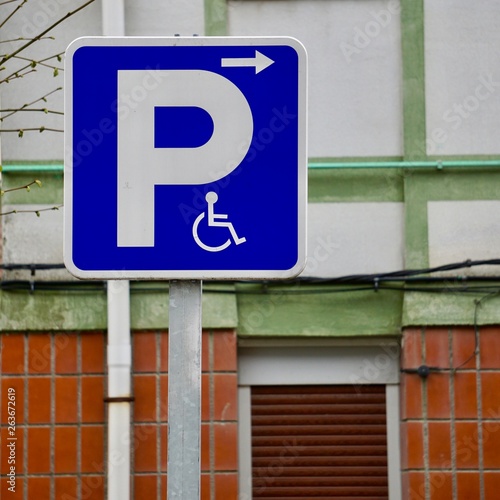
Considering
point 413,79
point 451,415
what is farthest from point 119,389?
point 413,79

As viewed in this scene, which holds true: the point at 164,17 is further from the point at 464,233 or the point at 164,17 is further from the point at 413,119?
the point at 464,233

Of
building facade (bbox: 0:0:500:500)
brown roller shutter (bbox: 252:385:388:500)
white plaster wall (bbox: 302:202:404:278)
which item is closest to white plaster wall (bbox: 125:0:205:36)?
building facade (bbox: 0:0:500:500)

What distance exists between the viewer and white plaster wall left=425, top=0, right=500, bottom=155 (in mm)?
7535

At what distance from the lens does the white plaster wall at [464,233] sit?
746cm

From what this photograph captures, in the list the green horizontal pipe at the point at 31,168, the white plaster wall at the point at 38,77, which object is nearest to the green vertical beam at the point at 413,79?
the white plaster wall at the point at 38,77

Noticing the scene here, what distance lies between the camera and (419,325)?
7414mm

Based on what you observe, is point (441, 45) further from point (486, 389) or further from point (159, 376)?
point (159, 376)

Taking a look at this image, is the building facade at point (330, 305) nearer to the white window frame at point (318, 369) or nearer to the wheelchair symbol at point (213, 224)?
the white window frame at point (318, 369)

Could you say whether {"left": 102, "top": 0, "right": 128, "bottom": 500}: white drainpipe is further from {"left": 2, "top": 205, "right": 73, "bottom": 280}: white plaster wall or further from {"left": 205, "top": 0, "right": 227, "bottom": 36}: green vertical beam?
{"left": 205, "top": 0, "right": 227, "bottom": 36}: green vertical beam

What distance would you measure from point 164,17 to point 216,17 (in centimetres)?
33

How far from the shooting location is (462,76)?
24.8 ft

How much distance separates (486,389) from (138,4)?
127 inches

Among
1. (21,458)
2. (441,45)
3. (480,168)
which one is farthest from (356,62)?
(21,458)

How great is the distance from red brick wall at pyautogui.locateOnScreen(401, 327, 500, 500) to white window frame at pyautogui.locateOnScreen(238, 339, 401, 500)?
171mm
